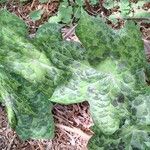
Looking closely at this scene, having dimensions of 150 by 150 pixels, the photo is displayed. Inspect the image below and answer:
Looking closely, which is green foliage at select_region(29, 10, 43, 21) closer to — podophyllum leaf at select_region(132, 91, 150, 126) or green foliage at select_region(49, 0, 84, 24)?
green foliage at select_region(49, 0, 84, 24)

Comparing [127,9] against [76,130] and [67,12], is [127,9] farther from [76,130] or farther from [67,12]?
[76,130]

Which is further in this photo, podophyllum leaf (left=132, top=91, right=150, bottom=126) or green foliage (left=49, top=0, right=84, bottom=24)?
green foliage (left=49, top=0, right=84, bottom=24)

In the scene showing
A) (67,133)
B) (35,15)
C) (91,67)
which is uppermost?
(91,67)

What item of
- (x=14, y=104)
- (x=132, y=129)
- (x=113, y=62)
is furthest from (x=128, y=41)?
(x=14, y=104)

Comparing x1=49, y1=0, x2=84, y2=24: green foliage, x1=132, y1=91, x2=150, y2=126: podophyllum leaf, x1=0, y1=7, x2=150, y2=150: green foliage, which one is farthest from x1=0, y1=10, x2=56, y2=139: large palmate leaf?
x1=49, y1=0, x2=84, y2=24: green foliage

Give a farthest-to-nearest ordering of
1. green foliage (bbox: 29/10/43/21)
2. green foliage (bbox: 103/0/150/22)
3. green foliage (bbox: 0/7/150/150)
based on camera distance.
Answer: green foliage (bbox: 29/10/43/21), green foliage (bbox: 103/0/150/22), green foliage (bbox: 0/7/150/150)

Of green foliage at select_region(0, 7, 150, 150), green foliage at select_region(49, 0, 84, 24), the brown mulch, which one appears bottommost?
the brown mulch

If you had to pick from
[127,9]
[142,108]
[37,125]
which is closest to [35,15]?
[127,9]

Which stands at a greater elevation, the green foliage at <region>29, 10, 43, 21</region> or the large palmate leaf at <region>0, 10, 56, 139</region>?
the large palmate leaf at <region>0, 10, 56, 139</region>

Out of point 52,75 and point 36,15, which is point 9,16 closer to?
point 52,75
